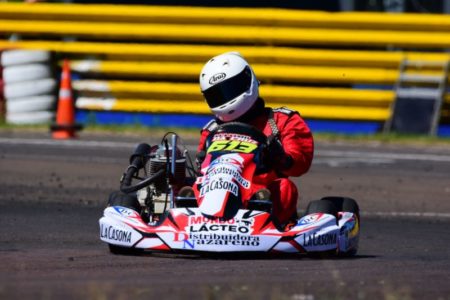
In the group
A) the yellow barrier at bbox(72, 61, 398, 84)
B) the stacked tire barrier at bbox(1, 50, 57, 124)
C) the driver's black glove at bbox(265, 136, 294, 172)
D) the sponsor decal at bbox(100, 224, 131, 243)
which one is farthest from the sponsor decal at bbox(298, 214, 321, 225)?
the stacked tire barrier at bbox(1, 50, 57, 124)

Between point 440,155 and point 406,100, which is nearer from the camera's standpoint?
point 440,155

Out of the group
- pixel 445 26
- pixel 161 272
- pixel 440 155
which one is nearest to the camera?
pixel 161 272

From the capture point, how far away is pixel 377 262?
739 centimetres

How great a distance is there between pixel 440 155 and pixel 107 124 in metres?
4.38

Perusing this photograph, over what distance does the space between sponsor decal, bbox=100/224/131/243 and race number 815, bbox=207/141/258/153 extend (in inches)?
29.5

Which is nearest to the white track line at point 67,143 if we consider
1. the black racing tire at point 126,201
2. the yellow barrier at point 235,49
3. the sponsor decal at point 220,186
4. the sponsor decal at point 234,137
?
the yellow barrier at point 235,49

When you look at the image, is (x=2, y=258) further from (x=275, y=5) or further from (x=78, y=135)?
(x=275, y=5)

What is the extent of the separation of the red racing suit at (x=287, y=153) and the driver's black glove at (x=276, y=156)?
40 mm

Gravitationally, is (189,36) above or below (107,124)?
above

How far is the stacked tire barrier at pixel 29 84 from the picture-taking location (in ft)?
55.4

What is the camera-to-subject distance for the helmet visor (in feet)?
27.6

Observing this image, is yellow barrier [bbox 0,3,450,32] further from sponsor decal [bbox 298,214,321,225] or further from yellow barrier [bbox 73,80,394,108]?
sponsor decal [bbox 298,214,321,225]

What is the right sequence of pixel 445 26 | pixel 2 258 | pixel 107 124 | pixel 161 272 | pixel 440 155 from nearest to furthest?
pixel 161 272, pixel 2 258, pixel 440 155, pixel 445 26, pixel 107 124

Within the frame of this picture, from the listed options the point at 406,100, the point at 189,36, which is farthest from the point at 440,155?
the point at 189,36
